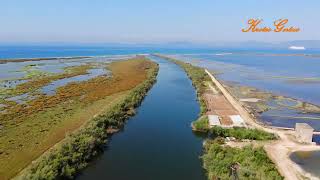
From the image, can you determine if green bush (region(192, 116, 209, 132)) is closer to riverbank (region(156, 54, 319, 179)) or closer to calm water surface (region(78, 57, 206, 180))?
riverbank (region(156, 54, 319, 179))

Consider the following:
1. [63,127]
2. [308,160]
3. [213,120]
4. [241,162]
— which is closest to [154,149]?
[241,162]

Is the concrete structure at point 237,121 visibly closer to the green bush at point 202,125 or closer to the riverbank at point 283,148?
the riverbank at point 283,148

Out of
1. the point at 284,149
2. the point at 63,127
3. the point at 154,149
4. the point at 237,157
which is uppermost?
the point at 237,157

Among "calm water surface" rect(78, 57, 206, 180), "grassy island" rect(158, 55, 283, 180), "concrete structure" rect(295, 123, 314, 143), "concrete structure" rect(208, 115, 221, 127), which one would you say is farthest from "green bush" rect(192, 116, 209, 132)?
"concrete structure" rect(295, 123, 314, 143)

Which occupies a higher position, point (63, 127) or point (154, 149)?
point (63, 127)

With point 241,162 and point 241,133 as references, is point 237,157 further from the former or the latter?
point 241,133

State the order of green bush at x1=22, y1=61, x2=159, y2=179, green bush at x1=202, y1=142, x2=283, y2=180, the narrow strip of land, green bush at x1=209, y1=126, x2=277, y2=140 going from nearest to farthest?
green bush at x1=22, y1=61, x2=159, y2=179, green bush at x1=202, y1=142, x2=283, y2=180, the narrow strip of land, green bush at x1=209, y1=126, x2=277, y2=140

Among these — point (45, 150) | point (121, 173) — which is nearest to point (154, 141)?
point (121, 173)
